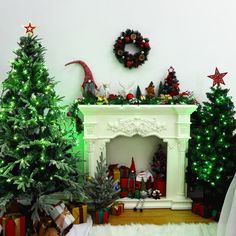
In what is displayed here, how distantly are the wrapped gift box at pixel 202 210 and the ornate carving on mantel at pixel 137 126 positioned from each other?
0.95m

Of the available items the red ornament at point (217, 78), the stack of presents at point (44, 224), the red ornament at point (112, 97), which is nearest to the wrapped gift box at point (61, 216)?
the stack of presents at point (44, 224)

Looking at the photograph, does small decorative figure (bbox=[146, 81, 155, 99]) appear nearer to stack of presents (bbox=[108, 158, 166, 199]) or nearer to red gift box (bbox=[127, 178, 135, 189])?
stack of presents (bbox=[108, 158, 166, 199])

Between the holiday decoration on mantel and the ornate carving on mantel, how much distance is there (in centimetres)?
42

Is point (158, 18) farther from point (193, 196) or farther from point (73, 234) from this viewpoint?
point (73, 234)

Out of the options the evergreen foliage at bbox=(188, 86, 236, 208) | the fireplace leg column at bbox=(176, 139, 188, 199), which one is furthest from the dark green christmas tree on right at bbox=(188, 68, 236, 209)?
the fireplace leg column at bbox=(176, 139, 188, 199)

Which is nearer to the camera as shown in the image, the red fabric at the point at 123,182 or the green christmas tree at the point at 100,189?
the green christmas tree at the point at 100,189

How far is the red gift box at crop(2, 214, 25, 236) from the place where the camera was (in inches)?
98.4

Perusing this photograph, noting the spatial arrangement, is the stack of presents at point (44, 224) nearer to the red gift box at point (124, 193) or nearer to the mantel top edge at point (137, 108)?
the red gift box at point (124, 193)

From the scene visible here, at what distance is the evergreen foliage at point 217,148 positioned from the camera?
9.82 ft

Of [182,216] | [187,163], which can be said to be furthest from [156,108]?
[182,216]

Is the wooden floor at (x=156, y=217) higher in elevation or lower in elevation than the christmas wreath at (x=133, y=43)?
lower

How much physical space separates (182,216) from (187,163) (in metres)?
0.62

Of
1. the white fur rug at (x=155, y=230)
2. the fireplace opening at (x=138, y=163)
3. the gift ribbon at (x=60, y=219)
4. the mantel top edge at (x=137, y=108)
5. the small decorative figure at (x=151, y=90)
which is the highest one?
the small decorative figure at (x=151, y=90)

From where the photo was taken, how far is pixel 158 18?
11.5 ft
